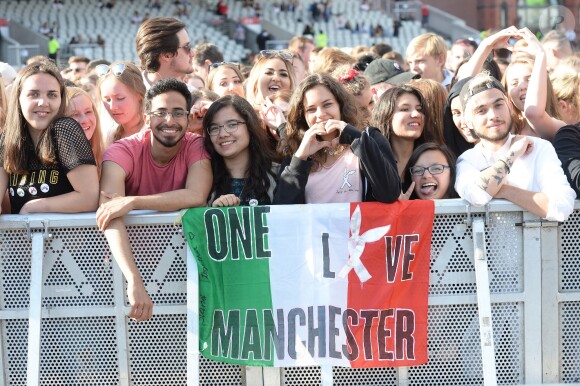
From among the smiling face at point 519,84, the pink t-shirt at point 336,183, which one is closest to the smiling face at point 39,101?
the pink t-shirt at point 336,183

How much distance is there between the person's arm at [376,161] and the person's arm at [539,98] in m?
1.23

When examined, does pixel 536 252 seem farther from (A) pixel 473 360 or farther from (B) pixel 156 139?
(B) pixel 156 139

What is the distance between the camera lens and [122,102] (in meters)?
5.93

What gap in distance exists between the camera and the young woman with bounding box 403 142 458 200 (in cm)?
480

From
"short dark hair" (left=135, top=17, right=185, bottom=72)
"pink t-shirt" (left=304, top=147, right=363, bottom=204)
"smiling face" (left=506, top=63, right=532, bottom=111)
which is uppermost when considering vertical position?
"short dark hair" (left=135, top=17, right=185, bottom=72)

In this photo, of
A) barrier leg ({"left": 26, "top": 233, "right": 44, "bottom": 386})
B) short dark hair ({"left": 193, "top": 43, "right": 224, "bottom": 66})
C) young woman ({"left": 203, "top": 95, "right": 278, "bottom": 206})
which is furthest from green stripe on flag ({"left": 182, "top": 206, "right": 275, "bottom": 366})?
short dark hair ({"left": 193, "top": 43, "right": 224, "bottom": 66})

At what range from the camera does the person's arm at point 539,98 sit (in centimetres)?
526

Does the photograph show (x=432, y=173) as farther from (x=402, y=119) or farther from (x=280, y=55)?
(x=280, y=55)

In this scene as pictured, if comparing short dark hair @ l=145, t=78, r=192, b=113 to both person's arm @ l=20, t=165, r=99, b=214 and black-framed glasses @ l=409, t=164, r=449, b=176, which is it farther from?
black-framed glasses @ l=409, t=164, r=449, b=176

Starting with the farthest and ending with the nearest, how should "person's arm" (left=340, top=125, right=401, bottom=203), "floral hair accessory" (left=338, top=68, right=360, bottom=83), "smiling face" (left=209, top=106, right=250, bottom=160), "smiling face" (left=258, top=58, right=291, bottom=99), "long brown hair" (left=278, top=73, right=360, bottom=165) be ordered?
1. "smiling face" (left=258, top=58, right=291, bottom=99)
2. "floral hair accessory" (left=338, top=68, right=360, bottom=83)
3. "long brown hair" (left=278, top=73, right=360, bottom=165)
4. "smiling face" (left=209, top=106, right=250, bottom=160)
5. "person's arm" (left=340, top=125, right=401, bottom=203)

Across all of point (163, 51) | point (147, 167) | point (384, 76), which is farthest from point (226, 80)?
point (147, 167)

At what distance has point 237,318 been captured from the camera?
4.25m

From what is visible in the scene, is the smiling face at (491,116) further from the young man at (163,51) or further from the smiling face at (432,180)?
the young man at (163,51)

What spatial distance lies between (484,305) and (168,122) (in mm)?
1913
